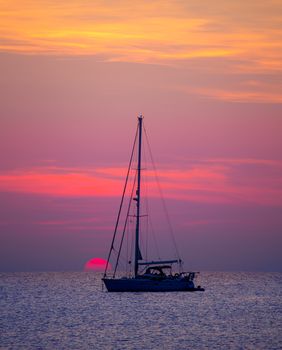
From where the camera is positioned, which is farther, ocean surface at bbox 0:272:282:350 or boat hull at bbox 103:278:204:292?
boat hull at bbox 103:278:204:292

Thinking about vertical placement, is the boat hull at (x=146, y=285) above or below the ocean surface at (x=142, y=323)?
above

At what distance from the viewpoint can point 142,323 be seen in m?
88.8

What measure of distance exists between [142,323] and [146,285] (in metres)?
27.2

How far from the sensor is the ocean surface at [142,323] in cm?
7156

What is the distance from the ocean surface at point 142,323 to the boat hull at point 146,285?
194 centimetres

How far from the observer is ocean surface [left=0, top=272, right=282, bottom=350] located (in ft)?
235

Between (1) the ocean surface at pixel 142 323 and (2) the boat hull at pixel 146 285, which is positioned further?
(2) the boat hull at pixel 146 285

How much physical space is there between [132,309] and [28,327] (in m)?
24.0

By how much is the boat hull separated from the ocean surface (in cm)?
194

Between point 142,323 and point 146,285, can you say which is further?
point 146,285

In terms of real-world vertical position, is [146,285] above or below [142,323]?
above

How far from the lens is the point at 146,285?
116000 millimetres

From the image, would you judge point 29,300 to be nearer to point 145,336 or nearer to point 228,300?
point 228,300

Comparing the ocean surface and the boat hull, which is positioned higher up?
the boat hull
